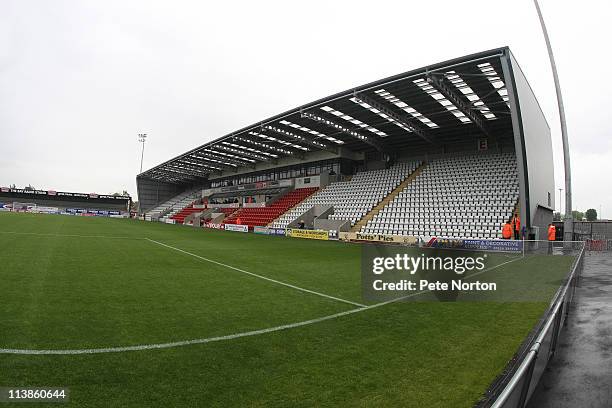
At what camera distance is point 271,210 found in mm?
43438

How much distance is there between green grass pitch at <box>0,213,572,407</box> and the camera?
10.3ft

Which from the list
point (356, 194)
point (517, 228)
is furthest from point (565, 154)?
point (356, 194)

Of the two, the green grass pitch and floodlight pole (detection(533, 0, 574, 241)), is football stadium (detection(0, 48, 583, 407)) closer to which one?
the green grass pitch

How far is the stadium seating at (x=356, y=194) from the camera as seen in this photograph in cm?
3186

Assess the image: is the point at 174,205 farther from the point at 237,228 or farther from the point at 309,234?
the point at 309,234

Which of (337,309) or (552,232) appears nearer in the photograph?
(337,309)

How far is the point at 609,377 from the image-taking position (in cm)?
358

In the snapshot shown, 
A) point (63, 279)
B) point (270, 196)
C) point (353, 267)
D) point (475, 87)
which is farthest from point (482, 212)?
point (270, 196)

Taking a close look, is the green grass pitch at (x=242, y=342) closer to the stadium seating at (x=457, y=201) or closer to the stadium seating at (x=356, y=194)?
the stadium seating at (x=457, y=201)

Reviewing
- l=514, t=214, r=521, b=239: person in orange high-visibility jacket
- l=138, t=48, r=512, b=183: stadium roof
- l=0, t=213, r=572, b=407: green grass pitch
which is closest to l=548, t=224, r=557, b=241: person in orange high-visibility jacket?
l=514, t=214, r=521, b=239: person in orange high-visibility jacket

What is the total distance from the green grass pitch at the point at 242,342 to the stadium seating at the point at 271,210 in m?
32.1

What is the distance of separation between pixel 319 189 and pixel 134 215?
188 feet

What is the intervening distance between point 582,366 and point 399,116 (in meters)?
25.5

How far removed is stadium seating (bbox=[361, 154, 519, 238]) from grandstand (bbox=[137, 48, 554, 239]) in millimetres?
86
